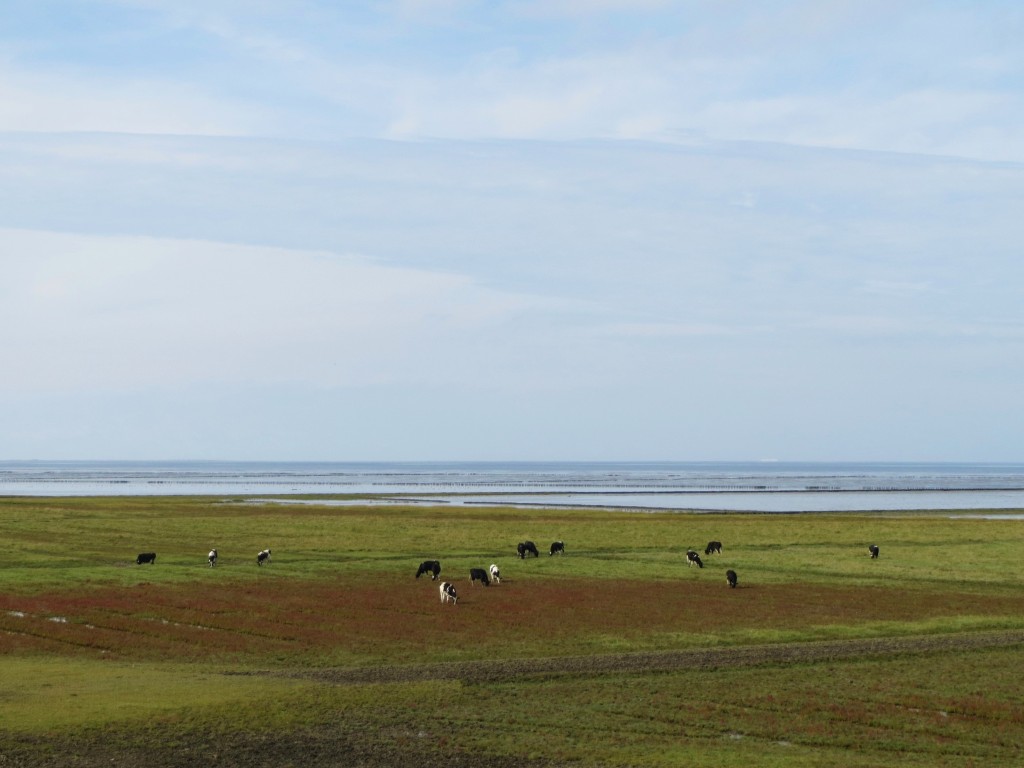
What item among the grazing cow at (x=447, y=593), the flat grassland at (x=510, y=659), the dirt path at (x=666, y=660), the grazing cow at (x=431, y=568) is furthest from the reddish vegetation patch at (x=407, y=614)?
the dirt path at (x=666, y=660)

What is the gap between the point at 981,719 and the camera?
2258 cm

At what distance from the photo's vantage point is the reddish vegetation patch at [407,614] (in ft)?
102

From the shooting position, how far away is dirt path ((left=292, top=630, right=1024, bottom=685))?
26.9 meters

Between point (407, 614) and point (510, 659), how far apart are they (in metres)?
8.13

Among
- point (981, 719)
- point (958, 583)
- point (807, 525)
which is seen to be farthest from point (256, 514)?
point (981, 719)

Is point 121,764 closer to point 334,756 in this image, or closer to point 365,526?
point 334,756

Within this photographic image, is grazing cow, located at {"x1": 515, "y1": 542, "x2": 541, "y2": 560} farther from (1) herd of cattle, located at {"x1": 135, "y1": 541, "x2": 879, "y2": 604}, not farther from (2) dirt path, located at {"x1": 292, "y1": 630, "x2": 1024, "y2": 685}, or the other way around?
(2) dirt path, located at {"x1": 292, "y1": 630, "x2": 1024, "y2": 685}

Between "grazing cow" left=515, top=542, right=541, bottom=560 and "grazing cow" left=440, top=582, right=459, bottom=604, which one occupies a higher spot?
"grazing cow" left=440, top=582, right=459, bottom=604

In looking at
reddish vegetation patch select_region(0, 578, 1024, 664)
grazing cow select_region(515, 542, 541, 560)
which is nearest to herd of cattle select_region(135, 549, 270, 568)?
reddish vegetation patch select_region(0, 578, 1024, 664)

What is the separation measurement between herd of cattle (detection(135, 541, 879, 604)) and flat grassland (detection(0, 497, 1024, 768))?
0.58 m

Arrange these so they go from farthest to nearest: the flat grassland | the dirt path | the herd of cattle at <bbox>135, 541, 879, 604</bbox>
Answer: the herd of cattle at <bbox>135, 541, 879, 604</bbox>
the dirt path
the flat grassland

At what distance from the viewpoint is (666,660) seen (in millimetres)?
28812

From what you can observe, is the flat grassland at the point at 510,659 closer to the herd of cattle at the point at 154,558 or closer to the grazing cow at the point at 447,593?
the herd of cattle at the point at 154,558

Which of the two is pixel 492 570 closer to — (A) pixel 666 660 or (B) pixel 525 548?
(B) pixel 525 548
